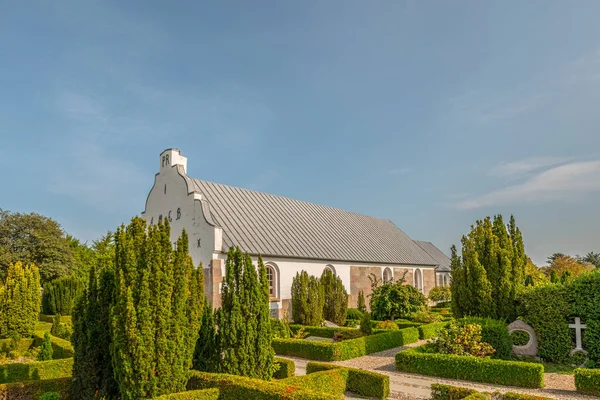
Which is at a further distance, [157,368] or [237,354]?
[237,354]

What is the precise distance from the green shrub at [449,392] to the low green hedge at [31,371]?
1015cm

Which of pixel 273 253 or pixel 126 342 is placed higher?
pixel 273 253

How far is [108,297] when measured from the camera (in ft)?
29.6

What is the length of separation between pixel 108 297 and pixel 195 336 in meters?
2.01

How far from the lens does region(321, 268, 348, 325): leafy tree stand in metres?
23.1

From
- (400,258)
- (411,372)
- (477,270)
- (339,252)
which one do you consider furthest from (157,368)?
(400,258)

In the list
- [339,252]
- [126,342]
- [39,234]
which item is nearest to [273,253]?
[339,252]

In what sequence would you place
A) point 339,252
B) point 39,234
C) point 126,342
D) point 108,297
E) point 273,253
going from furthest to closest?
point 39,234
point 339,252
point 273,253
point 108,297
point 126,342

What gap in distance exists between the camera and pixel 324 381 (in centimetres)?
1010

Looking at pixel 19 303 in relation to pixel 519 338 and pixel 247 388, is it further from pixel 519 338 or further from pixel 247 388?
pixel 519 338

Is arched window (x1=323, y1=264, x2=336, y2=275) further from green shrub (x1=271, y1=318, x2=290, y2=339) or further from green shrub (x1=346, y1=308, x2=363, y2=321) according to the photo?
green shrub (x1=271, y1=318, x2=290, y2=339)

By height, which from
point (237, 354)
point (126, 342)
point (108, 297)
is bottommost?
point (237, 354)

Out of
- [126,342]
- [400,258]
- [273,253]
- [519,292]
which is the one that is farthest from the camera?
[400,258]

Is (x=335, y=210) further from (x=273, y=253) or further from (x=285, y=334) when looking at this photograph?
(x=285, y=334)
